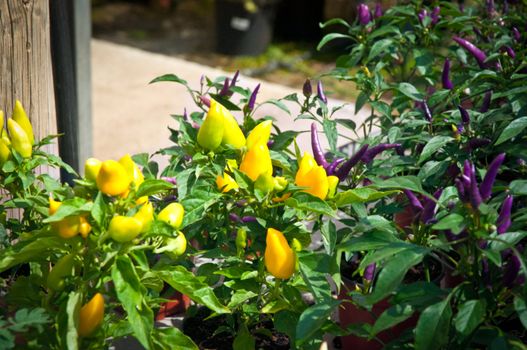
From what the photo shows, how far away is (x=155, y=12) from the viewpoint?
7.64 m

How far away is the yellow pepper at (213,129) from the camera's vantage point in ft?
5.78

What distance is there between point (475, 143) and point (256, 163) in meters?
0.59

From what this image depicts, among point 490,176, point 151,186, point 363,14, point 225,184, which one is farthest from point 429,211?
point 363,14

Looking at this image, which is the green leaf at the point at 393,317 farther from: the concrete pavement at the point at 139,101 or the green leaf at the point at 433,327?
the concrete pavement at the point at 139,101

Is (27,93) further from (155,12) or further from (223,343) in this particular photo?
(155,12)

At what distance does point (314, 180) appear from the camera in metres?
1.68

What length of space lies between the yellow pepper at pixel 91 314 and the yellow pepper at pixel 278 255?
0.34 metres

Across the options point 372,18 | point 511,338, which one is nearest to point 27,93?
point 372,18

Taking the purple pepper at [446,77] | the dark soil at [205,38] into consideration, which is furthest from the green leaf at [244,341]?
the dark soil at [205,38]

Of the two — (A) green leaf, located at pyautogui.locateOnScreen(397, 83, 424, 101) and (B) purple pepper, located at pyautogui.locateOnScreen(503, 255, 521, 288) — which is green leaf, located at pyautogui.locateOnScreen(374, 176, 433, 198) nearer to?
(B) purple pepper, located at pyautogui.locateOnScreen(503, 255, 521, 288)

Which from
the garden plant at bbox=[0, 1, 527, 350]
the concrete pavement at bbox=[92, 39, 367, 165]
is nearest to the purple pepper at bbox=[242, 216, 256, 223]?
the garden plant at bbox=[0, 1, 527, 350]

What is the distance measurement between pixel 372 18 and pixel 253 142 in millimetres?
970

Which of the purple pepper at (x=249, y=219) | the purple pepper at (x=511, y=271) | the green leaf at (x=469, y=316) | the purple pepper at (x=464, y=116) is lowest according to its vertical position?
the purple pepper at (x=249, y=219)

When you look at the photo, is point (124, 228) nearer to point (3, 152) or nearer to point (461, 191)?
point (3, 152)
